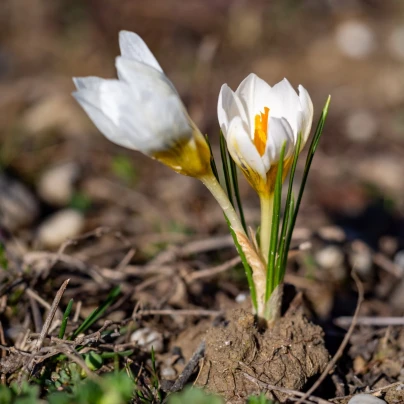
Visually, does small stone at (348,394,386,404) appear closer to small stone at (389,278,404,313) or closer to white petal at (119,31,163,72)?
small stone at (389,278,404,313)

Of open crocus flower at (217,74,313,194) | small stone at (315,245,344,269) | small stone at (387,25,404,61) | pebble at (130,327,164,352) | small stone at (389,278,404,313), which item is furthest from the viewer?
small stone at (387,25,404,61)

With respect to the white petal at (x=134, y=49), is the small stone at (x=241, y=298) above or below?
below

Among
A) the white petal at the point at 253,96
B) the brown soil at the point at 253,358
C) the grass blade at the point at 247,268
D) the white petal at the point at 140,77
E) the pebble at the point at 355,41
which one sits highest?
the white petal at the point at 140,77

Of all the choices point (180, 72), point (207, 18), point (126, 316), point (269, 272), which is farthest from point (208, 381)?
point (207, 18)

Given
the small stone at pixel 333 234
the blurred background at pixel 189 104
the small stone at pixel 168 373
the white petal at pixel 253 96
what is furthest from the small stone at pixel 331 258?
the white petal at pixel 253 96

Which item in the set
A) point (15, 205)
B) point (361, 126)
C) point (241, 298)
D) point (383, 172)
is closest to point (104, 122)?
point (241, 298)

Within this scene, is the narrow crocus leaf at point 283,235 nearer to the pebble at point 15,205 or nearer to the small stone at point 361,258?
the small stone at point 361,258

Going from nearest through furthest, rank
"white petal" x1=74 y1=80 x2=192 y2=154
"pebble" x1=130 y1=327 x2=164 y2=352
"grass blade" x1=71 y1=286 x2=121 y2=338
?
"white petal" x1=74 y1=80 x2=192 y2=154
"grass blade" x1=71 y1=286 x2=121 y2=338
"pebble" x1=130 y1=327 x2=164 y2=352

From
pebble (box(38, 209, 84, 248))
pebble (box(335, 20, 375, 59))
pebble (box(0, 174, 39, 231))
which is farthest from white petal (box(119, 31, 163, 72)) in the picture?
pebble (box(335, 20, 375, 59))
